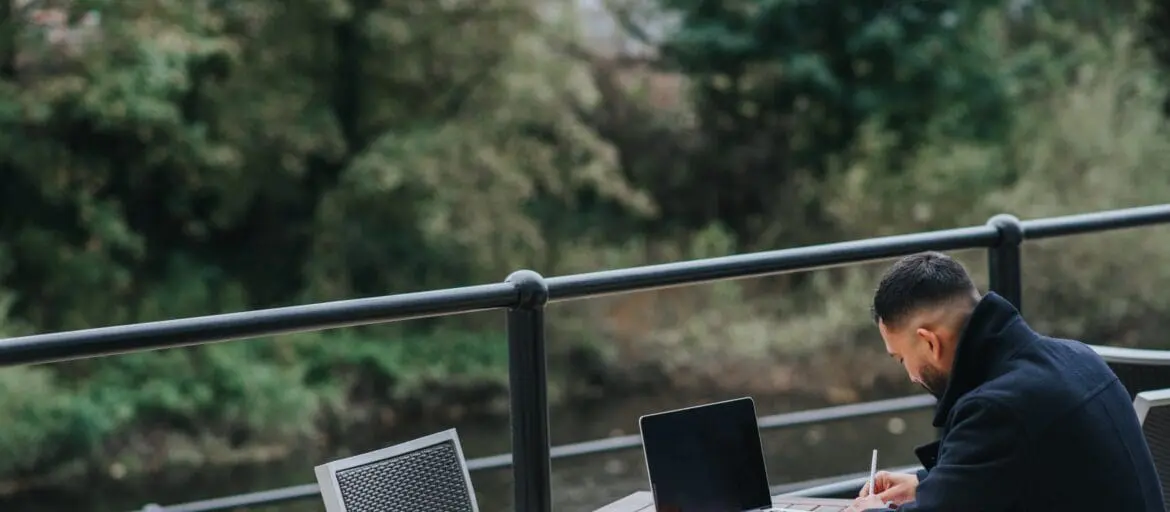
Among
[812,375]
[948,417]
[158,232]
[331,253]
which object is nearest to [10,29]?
[158,232]

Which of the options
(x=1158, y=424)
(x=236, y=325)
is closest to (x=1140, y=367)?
(x=1158, y=424)

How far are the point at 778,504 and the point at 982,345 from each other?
0.78 metres

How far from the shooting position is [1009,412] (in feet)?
7.17

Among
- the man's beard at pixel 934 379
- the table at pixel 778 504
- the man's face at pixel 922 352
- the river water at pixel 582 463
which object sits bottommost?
the river water at pixel 582 463

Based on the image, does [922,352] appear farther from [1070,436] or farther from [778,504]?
[778,504]

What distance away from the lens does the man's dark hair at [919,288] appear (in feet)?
7.69

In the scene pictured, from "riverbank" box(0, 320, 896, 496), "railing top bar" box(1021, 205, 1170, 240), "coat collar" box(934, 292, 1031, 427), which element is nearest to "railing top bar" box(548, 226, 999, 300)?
"railing top bar" box(1021, 205, 1170, 240)

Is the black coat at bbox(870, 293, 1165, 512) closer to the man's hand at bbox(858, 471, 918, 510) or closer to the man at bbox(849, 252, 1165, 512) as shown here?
the man at bbox(849, 252, 1165, 512)

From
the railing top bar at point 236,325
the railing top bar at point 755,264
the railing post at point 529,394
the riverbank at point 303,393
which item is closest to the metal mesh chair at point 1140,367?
the railing top bar at point 755,264

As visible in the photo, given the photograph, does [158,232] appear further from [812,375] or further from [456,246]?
[812,375]

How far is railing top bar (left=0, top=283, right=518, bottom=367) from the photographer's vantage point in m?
2.39

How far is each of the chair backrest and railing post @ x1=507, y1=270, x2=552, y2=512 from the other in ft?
0.94

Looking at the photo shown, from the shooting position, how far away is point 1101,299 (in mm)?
16281

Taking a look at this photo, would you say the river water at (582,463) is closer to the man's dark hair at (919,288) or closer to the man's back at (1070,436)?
the man's dark hair at (919,288)
